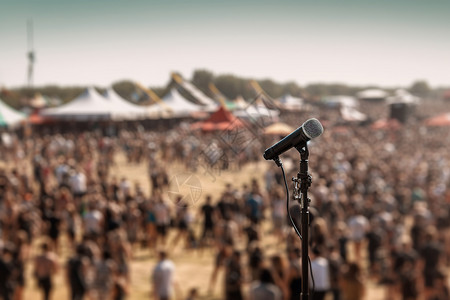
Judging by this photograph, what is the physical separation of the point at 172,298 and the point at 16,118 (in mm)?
19174

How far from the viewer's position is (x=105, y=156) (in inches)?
750

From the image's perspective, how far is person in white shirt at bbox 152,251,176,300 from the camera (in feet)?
20.7

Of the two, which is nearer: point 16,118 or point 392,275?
point 392,275

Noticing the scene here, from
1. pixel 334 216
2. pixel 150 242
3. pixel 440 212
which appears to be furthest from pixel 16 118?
pixel 440 212

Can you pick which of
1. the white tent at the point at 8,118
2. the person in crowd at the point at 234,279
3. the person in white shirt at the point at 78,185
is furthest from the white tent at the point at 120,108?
the person in crowd at the point at 234,279

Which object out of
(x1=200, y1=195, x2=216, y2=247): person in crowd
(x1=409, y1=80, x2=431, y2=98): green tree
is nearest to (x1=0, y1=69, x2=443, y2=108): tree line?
(x1=409, y1=80, x2=431, y2=98): green tree

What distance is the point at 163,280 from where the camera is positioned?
6324 millimetres

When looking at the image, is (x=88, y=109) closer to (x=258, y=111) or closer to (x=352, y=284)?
(x=352, y=284)

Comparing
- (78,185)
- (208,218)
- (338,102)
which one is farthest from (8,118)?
(338,102)

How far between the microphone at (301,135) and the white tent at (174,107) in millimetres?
28828

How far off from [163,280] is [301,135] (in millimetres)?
5022

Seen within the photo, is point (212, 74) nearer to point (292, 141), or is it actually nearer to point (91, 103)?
point (91, 103)

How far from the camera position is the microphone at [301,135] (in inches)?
70.9

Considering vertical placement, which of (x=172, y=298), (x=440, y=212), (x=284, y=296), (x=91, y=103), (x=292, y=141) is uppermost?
(x=91, y=103)
